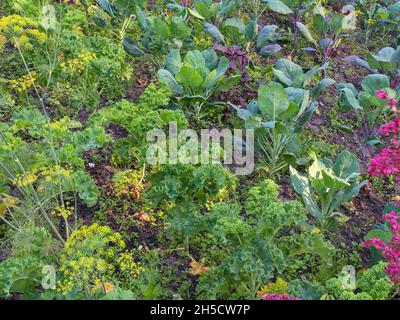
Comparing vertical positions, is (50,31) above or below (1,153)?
above

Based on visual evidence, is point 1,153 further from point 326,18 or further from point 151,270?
point 326,18

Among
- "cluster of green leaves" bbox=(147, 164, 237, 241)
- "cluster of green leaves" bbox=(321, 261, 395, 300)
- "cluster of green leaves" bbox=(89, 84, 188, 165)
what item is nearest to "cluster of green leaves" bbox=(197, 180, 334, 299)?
"cluster of green leaves" bbox=(147, 164, 237, 241)

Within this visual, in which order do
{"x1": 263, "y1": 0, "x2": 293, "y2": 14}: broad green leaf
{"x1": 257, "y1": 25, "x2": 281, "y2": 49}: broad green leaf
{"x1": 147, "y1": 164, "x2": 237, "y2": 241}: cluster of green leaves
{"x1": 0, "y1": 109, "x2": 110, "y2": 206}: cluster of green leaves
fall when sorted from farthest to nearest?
{"x1": 263, "y1": 0, "x2": 293, "y2": 14}: broad green leaf → {"x1": 257, "y1": 25, "x2": 281, "y2": 49}: broad green leaf → {"x1": 0, "y1": 109, "x2": 110, "y2": 206}: cluster of green leaves → {"x1": 147, "y1": 164, "x2": 237, "y2": 241}: cluster of green leaves

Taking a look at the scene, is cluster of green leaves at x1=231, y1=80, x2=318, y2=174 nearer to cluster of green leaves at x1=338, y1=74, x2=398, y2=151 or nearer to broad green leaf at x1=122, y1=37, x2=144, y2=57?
cluster of green leaves at x1=338, y1=74, x2=398, y2=151

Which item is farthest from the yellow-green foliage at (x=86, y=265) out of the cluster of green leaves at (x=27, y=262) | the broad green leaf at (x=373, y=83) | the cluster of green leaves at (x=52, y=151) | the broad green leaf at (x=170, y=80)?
the broad green leaf at (x=373, y=83)

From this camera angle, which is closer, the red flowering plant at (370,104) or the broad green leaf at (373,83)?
the red flowering plant at (370,104)

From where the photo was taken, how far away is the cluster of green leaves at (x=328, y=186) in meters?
4.57

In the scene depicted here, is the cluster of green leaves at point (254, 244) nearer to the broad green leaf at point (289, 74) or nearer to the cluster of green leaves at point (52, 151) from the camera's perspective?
the cluster of green leaves at point (52, 151)

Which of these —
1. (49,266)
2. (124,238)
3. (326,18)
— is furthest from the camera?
(326,18)

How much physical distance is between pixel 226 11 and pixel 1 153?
3.10 metres

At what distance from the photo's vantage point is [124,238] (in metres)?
4.59

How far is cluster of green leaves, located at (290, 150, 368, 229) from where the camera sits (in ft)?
15.0

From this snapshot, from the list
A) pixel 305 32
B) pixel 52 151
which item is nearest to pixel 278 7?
pixel 305 32
